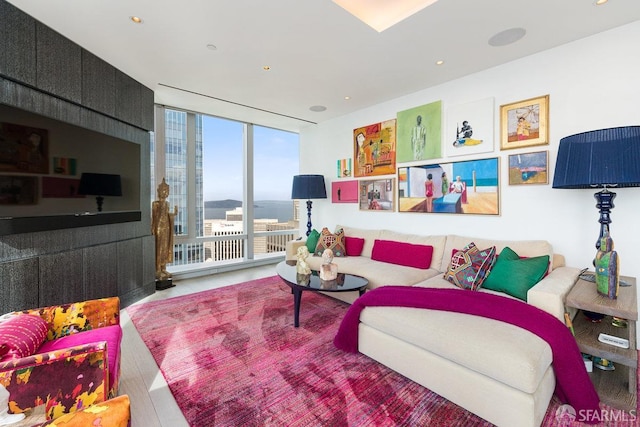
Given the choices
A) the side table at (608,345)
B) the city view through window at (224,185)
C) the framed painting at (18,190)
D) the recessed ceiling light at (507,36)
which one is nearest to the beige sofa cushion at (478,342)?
the side table at (608,345)

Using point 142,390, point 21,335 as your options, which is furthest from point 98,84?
point 142,390

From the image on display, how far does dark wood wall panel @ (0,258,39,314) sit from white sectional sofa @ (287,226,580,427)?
2.66 metres

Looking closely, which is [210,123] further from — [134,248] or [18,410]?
[18,410]

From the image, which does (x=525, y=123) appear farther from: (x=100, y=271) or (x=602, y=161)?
(x=100, y=271)

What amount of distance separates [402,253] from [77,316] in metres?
3.01

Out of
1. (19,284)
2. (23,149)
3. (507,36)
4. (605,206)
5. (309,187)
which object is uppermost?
(507,36)

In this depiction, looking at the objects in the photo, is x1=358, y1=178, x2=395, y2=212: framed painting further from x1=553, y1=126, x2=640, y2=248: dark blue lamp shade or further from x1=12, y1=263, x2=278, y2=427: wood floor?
x1=12, y1=263, x2=278, y2=427: wood floor

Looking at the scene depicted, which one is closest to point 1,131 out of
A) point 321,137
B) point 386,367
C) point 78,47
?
point 78,47

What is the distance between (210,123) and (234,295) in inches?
117

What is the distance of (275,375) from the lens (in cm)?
195

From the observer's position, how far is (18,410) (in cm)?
103

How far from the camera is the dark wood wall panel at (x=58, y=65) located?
2301mm

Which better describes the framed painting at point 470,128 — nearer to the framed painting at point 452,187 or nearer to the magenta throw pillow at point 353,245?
the framed painting at point 452,187

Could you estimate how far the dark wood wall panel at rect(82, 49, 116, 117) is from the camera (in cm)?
270
